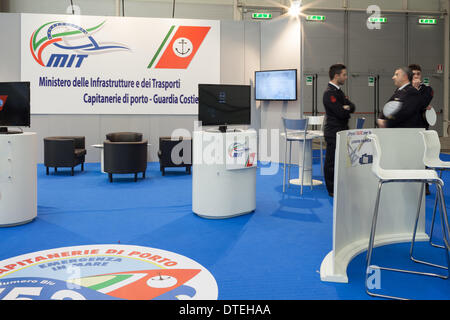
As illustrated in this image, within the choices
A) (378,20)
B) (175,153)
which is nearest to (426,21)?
(378,20)

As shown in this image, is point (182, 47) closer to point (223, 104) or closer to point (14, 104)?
point (223, 104)

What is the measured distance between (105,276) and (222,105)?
2.40m

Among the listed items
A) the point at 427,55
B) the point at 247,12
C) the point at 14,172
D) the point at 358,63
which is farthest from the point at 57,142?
the point at 427,55

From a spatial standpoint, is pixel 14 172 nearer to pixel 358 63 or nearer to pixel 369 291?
pixel 369 291

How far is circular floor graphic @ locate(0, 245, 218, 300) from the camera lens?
264 centimetres

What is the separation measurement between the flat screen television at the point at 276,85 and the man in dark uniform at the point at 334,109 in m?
2.94

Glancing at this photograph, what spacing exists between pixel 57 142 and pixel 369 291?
20.2 feet

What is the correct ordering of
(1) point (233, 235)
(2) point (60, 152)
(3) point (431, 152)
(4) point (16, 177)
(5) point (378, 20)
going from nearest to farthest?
(3) point (431, 152)
(1) point (233, 235)
(4) point (16, 177)
(2) point (60, 152)
(5) point (378, 20)

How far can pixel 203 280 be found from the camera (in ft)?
9.43

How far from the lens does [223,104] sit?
4.77 meters

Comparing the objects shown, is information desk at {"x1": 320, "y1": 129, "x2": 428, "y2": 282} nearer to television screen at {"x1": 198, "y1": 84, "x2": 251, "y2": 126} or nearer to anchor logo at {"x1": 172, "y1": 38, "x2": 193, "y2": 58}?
television screen at {"x1": 198, "y1": 84, "x2": 251, "y2": 126}

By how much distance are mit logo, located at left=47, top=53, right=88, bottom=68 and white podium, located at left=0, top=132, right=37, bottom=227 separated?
502 centimetres

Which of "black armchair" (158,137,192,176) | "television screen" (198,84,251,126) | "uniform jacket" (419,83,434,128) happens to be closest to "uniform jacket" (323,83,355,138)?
"uniform jacket" (419,83,434,128)

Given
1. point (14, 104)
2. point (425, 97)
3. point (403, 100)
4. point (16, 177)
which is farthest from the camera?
point (425, 97)
